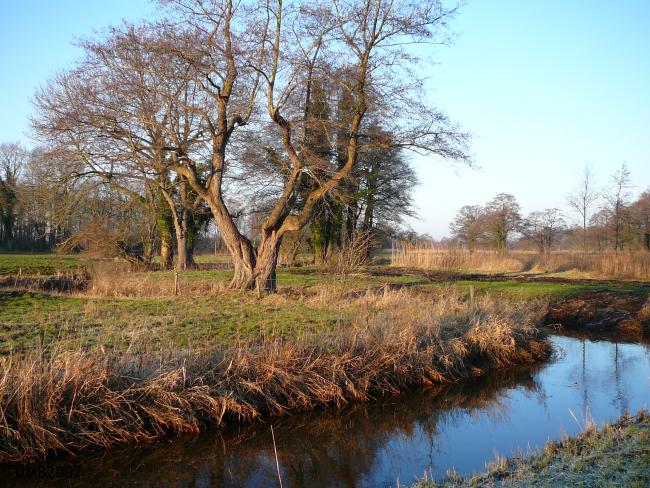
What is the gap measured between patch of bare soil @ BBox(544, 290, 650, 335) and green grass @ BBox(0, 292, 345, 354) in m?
7.86

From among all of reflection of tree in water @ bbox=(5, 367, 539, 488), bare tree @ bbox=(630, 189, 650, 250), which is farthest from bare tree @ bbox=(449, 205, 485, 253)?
reflection of tree in water @ bbox=(5, 367, 539, 488)

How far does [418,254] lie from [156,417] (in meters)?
27.0

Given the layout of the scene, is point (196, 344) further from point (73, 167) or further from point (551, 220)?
point (551, 220)

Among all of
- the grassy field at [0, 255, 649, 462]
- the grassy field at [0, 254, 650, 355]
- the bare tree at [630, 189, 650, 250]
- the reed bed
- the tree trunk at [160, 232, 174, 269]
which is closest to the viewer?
the reed bed

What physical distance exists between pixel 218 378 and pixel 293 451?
1.57m

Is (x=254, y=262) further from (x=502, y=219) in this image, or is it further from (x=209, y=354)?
(x=502, y=219)

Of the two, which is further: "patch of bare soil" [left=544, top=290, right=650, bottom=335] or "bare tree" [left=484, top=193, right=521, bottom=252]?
"bare tree" [left=484, top=193, right=521, bottom=252]

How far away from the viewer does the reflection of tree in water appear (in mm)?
6469

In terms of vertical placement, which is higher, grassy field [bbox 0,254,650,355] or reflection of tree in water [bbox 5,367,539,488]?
grassy field [bbox 0,254,650,355]

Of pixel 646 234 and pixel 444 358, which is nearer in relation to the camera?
pixel 444 358

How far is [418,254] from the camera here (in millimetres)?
33250

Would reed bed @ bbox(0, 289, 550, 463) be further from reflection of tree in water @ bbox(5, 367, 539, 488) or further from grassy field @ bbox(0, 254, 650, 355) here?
grassy field @ bbox(0, 254, 650, 355)

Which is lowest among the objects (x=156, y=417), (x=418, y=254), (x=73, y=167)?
(x=156, y=417)

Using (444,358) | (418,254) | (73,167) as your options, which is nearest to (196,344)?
(444,358)
